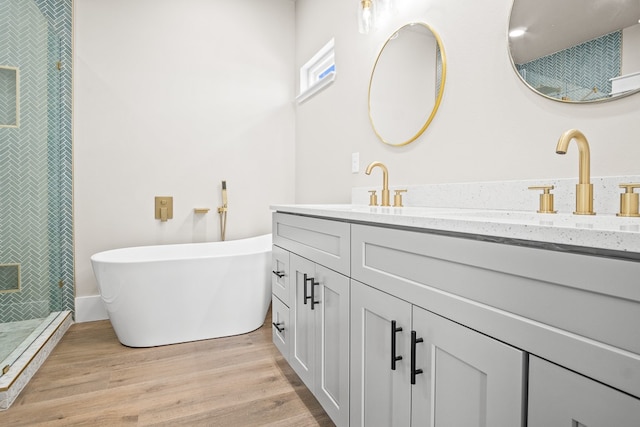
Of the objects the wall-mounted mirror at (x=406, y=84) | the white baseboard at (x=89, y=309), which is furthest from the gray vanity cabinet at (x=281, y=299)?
the white baseboard at (x=89, y=309)

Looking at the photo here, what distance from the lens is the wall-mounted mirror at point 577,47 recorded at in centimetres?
96

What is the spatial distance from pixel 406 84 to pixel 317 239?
0.92 metres

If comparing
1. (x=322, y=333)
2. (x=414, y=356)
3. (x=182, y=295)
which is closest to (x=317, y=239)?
(x=322, y=333)

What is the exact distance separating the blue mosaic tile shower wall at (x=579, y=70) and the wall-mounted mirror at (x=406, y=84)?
0.44 meters

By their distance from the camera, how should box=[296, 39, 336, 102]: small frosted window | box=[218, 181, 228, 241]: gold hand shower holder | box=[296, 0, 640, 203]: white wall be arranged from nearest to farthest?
box=[296, 0, 640, 203]: white wall < box=[296, 39, 336, 102]: small frosted window < box=[218, 181, 228, 241]: gold hand shower holder

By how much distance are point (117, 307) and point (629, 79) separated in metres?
2.43

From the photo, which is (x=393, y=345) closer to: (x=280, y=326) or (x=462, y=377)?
(x=462, y=377)

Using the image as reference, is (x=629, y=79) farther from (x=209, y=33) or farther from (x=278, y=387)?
(x=209, y=33)

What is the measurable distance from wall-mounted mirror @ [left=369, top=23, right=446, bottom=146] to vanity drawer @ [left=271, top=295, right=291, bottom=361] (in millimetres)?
1001

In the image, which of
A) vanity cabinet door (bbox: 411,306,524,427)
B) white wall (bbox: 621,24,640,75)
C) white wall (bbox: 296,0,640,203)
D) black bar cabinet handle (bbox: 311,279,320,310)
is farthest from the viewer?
black bar cabinet handle (bbox: 311,279,320,310)

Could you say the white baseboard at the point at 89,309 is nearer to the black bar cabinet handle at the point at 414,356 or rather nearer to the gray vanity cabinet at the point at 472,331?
the gray vanity cabinet at the point at 472,331

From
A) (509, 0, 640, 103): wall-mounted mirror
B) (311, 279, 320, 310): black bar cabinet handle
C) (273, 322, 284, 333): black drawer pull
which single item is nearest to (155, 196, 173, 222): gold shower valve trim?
(273, 322, 284, 333): black drawer pull

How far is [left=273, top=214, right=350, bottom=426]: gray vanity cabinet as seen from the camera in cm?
121

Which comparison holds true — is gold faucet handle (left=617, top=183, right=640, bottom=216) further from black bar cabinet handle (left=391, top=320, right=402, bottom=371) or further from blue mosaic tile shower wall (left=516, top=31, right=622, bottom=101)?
black bar cabinet handle (left=391, top=320, right=402, bottom=371)
